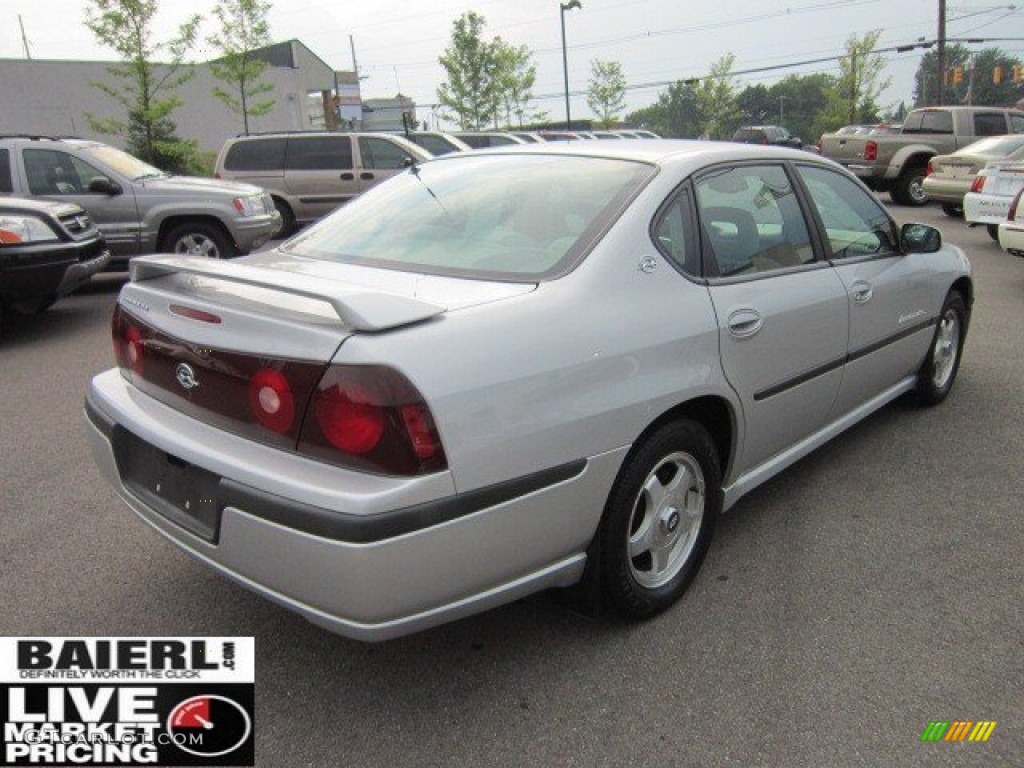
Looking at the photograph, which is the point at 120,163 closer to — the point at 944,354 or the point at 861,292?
the point at 861,292

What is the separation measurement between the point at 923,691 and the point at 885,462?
182 centimetres

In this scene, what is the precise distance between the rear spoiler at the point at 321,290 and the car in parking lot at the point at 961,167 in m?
13.3

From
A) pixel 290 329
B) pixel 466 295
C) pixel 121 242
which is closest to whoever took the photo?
pixel 290 329

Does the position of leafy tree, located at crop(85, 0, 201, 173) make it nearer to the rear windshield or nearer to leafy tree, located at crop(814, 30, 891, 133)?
the rear windshield

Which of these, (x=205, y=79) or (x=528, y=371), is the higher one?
(x=205, y=79)

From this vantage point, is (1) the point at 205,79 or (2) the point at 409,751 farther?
(1) the point at 205,79

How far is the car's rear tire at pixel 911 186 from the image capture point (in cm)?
1584

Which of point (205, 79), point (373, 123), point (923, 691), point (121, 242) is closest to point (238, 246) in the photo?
point (121, 242)

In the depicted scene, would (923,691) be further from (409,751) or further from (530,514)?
(409,751)

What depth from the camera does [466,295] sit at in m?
2.27

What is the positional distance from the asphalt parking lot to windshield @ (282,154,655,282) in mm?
1207

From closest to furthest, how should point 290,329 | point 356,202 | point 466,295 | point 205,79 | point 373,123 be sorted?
point 290,329 → point 466,295 → point 356,202 → point 205,79 → point 373,123

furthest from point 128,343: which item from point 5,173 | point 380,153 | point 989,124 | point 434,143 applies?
point 989,124

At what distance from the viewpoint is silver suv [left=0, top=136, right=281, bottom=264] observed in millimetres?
8523
